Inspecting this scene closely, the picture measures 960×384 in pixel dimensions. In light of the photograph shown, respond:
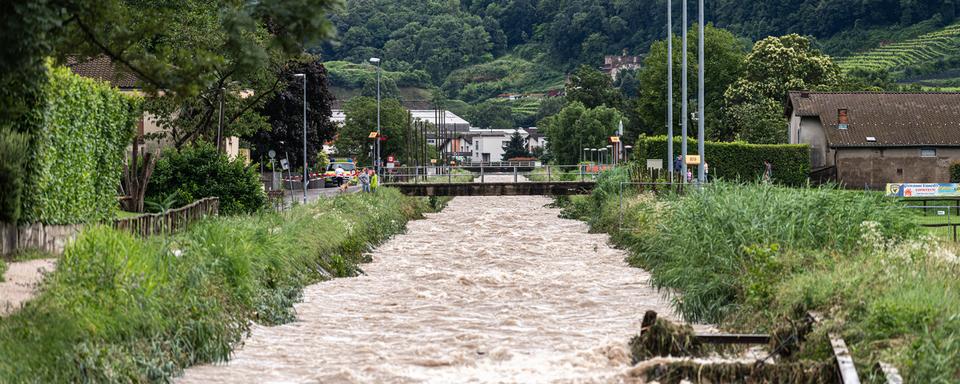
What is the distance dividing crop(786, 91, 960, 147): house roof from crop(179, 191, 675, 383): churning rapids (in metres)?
37.7

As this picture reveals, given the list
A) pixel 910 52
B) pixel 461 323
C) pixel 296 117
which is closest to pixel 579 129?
pixel 910 52

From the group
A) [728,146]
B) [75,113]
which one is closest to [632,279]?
[75,113]

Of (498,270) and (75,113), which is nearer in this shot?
(75,113)

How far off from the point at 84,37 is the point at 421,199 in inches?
2301

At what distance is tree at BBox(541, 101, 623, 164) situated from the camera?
145 meters

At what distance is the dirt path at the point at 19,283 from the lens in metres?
15.7

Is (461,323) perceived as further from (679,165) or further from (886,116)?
(886,116)

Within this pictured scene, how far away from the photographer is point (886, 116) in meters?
76.2

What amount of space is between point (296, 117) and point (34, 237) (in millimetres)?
56429

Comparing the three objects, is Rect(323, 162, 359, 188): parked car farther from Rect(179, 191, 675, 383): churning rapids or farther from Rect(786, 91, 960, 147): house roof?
Rect(179, 191, 675, 383): churning rapids

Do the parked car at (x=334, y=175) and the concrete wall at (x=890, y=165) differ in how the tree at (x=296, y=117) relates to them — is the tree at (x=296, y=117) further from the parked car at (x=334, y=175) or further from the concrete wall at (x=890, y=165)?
the concrete wall at (x=890, y=165)

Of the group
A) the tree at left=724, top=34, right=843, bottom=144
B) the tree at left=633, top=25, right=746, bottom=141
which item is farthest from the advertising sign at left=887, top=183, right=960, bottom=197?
the tree at left=633, top=25, right=746, bottom=141

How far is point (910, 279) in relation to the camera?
16.0m

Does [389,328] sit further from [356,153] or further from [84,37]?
[356,153]
